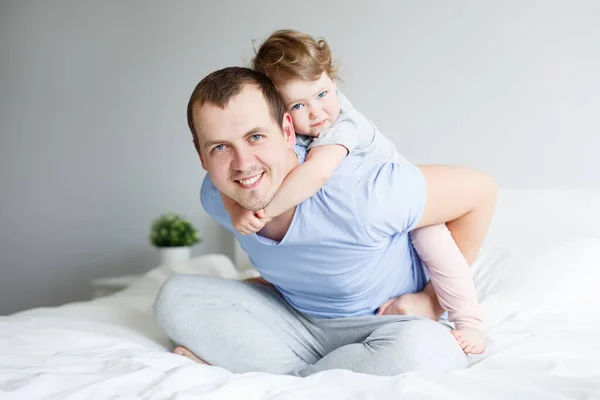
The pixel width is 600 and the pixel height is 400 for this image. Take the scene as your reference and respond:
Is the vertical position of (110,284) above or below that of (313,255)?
below

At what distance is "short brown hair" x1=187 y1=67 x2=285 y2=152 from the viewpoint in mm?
1325

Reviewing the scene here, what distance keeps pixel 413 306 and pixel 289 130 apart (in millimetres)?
495

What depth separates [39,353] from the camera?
1302mm

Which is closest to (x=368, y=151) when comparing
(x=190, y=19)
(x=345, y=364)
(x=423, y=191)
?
(x=423, y=191)

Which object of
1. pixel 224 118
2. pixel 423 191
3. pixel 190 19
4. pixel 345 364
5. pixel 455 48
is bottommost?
pixel 345 364

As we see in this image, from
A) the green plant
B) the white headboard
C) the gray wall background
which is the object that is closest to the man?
the white headboard

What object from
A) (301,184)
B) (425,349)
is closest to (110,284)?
(301,184)

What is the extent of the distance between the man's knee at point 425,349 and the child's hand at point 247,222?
1.13 feet

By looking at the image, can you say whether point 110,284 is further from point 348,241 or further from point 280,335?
point 348,241

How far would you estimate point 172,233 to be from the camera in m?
3.00

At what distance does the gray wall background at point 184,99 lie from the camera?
8.36 feet

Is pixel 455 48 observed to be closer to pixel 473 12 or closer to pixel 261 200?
pixel 473 12

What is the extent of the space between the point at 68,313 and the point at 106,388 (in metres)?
0.80

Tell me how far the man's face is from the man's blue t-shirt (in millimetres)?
102
